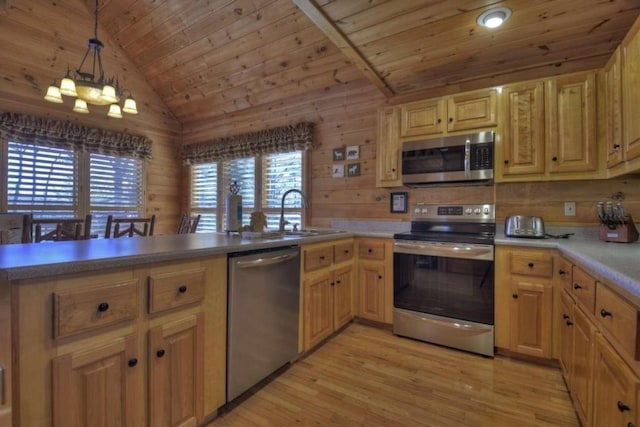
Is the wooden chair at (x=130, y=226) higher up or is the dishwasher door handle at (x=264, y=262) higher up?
the wooden chair at (x=130, y=226)

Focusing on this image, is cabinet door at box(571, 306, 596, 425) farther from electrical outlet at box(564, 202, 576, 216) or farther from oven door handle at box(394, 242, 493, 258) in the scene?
electrical outlet at box(564, 202, 576, 216)

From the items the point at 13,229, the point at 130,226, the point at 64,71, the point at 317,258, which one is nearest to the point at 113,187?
the point at 130,226

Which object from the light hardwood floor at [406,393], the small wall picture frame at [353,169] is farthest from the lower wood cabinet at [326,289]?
the small wall picture frame at [353,169]

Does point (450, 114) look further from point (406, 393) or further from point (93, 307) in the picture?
point (93, 307)

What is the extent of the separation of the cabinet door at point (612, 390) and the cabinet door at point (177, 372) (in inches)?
64.0

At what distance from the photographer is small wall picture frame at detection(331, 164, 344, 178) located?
3.52 meters

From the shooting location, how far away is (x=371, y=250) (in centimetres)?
283

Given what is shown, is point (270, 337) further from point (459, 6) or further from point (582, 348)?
point (459, 6)

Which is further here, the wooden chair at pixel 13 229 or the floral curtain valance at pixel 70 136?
the floral curtain valance at pixel 70 136

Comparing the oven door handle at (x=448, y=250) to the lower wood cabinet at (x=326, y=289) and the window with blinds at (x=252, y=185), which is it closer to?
the lower wood cabinet at (x=326, y=289)

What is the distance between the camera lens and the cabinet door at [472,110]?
2.47 meters

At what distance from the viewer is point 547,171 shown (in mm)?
2311

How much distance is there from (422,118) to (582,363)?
206cm

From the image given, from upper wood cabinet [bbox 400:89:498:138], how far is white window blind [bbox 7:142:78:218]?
4035 millimetres
